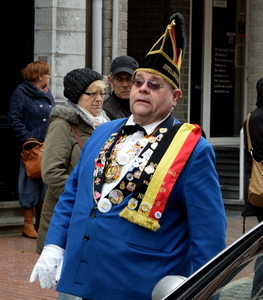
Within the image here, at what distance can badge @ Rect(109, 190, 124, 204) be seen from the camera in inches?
135

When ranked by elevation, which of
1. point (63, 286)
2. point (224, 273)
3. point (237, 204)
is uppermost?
point (224, 273)

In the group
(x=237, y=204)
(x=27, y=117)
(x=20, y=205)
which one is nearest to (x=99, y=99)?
(x=27, y=117)

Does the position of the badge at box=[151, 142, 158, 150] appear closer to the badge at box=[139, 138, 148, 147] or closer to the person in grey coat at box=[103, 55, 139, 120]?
the badge at box=[139, 138, 148, 147]

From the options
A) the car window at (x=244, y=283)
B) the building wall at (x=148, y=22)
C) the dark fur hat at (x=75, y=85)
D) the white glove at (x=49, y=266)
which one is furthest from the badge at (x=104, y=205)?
the building wall at (x=148, y=22)

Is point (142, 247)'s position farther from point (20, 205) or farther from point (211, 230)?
point (20, 205)

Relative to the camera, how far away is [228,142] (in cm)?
1427

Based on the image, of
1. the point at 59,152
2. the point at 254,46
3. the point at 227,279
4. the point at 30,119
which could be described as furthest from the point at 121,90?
the point at 254,46

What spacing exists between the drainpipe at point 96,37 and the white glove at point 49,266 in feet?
24.9

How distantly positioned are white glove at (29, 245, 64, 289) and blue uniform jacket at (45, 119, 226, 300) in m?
0.06

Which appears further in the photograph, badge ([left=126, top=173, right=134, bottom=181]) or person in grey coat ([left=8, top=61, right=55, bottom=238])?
person in grey coat ([left=8, top=61, right=55, bottom=238])

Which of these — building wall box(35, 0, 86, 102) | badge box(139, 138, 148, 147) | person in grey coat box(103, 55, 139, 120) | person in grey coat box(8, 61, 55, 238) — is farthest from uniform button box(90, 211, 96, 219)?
building wall box(35, 0, 86, 102)

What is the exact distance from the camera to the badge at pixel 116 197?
11.2 feet

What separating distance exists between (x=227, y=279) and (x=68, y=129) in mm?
2431

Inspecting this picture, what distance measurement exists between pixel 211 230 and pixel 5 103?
6.93 meters
